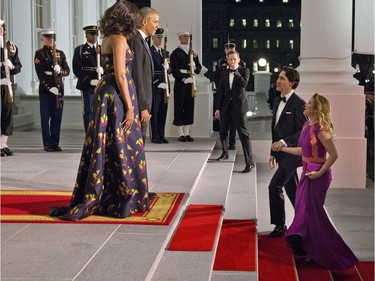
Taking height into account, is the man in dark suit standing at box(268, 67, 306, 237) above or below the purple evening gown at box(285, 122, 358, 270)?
above

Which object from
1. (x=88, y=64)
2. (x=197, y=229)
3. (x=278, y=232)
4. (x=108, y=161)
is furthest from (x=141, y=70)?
(x=88, y=64)

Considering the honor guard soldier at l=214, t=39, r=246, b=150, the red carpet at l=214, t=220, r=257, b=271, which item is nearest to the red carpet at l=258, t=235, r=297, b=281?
the red carpet at l=214, t=220, r=257, b=271

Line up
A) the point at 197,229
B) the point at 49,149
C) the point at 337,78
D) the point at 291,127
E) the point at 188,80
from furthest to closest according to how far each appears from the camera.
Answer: the point at 188,80 → the point at 337,78 → the point at 49,149 → the point at 291,127 → the point at 197,229

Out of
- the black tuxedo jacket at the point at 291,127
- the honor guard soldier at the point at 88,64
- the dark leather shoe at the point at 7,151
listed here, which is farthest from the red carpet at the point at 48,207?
the honor guard soldier at the point at 88,64

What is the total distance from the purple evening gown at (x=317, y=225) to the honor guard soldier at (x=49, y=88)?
5.25m

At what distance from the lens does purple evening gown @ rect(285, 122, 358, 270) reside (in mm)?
7086

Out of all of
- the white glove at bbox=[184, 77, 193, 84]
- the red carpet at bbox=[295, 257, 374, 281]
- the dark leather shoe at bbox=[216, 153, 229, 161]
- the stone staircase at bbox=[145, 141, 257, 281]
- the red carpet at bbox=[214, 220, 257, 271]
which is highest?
the white glove at bbox=[184, 77, 193, 84]

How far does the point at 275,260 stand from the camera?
→ 7.02m

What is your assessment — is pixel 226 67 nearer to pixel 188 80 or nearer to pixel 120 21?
pixel 188 80

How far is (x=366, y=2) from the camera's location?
12383 mm

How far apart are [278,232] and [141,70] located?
2633 millimetres

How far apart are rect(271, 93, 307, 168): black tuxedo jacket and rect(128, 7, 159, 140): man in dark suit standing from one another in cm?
182

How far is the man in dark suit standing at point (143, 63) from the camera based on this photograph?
21.1 ft

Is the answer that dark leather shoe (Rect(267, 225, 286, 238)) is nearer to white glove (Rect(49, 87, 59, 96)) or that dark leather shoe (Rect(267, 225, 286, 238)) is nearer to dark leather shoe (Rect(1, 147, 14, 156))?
dark leather shoe (Rect(1, 147, 14, 156))
